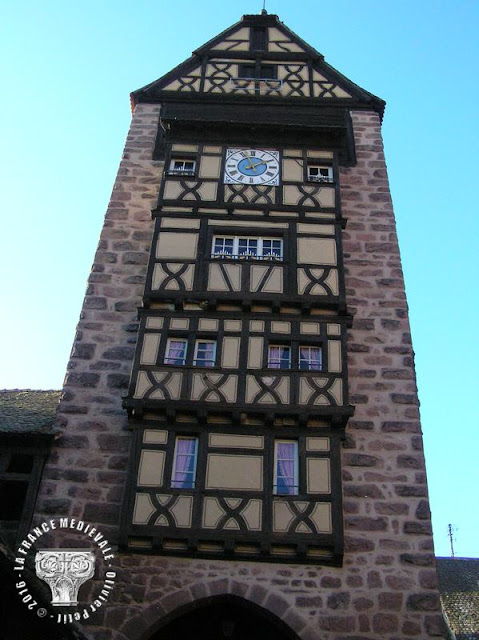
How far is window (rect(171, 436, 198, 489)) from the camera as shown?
12156 millimetres

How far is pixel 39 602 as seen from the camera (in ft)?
31.7

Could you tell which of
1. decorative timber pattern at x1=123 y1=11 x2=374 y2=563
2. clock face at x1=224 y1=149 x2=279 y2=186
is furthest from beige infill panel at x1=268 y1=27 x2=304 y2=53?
clock face at x1=224 y1=149 x2=279 y2=186

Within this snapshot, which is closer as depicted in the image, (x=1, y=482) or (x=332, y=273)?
(x=1, y=482)

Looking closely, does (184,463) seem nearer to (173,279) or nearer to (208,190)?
(173,279)

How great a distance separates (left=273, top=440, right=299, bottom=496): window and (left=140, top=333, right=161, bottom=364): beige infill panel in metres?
2.56

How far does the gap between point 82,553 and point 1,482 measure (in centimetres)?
196

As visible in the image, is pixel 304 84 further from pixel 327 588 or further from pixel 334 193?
pixel 327 588

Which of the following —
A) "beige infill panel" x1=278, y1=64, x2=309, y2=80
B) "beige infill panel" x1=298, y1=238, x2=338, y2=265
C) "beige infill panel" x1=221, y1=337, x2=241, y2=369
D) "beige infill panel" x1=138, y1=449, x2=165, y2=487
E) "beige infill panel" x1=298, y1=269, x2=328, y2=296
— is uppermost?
"beige infill panel" x1=278, y1=64, x2=309, y2=80

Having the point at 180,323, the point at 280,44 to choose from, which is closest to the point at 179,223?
the point at 180,323

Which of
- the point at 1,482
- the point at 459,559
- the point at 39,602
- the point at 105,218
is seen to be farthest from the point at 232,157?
the point at 459,559

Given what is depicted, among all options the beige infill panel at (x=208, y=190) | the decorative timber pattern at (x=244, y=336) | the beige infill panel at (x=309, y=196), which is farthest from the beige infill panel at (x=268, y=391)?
the beige infill panel at (x=208, y=190)

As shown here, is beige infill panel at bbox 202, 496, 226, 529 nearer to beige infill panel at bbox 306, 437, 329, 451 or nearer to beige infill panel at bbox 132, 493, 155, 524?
beige infill panel at bbox 132, 493, 155, 524

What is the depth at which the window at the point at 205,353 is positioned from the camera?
13.4 meters

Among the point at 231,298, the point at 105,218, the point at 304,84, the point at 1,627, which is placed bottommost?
the point at 1,627
